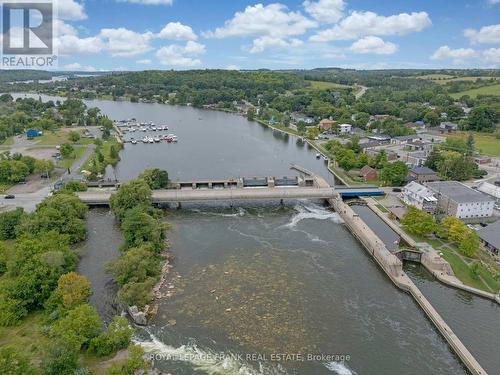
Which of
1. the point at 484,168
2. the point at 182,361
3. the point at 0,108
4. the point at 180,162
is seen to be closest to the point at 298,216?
the point at 182,361

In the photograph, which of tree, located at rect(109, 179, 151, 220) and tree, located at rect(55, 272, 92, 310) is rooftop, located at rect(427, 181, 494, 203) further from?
tree, located at rect(55, 272, 92, 310)

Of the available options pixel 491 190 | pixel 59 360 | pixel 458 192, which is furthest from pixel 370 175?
pixel 59 360

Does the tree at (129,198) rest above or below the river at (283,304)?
above

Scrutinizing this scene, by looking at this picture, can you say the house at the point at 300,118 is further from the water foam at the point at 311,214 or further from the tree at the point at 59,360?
the tree at the point at 59,360

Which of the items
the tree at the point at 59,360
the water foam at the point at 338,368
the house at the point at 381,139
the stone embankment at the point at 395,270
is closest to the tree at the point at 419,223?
the stone embankment at the point at 395,270

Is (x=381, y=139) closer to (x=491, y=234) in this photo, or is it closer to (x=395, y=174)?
(x=395, y=174)

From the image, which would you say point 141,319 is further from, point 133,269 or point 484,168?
point 484,168
